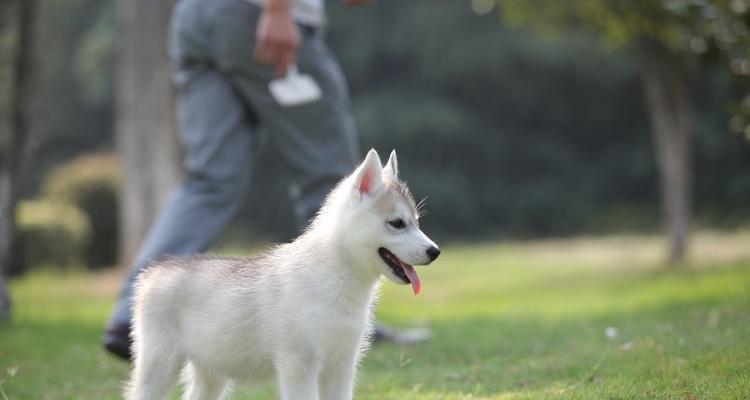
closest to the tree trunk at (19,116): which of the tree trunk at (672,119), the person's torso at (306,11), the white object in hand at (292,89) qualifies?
the person's torso at (306,11)

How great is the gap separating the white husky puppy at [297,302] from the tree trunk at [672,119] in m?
8.81

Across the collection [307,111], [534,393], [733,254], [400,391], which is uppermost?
[307,111]

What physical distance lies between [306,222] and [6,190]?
4148mm

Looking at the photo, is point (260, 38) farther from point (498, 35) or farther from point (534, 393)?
point (498, 35)

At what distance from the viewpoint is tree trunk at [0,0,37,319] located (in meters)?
8.29

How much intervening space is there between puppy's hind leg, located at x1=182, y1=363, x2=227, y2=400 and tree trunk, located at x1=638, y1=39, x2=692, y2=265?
29.6 ft

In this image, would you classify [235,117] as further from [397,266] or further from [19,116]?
[19,116]

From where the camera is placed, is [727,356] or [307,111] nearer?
[727,356]

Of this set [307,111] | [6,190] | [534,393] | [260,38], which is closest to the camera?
[534,393]

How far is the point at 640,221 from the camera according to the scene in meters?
25.6

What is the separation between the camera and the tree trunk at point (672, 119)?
38.4 feet

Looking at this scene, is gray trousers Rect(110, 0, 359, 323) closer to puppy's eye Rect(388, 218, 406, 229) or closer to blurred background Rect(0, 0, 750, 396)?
puppy's eye Rect(388, 218, 406, 229)

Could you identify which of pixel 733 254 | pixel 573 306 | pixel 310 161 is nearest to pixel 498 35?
pixel 733 254

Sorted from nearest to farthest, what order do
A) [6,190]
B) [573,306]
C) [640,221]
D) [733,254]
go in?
[6,190] → [573,306] → [733,254] → [640,221]
